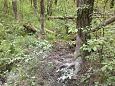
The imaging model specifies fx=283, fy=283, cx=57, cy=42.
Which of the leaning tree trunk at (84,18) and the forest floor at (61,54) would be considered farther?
the forest floor at (61,54)

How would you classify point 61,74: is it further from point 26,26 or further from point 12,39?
point 26,26

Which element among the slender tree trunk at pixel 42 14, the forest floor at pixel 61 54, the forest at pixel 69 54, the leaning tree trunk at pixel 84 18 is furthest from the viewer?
the slender tree trunk at pixel 42 14

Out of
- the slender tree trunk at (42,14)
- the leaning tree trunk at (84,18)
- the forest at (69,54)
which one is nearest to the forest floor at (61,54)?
the forest at (69,54)

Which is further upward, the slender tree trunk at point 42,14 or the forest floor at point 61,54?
the slender tree trunk at point 42,14

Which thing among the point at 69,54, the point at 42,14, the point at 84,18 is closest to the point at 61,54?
the point at 69,54

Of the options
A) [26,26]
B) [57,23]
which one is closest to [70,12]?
[57,23]

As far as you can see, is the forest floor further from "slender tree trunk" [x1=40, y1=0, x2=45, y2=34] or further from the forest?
"slender tree trunk" [x1=40, y1=0, x2=45, y2=34]

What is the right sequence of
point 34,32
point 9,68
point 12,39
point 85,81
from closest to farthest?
point 85,81 < point 9,68 < point 12,39 < point 34,32

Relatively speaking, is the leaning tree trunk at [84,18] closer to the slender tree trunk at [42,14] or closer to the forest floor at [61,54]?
the forest floor at [61,54]

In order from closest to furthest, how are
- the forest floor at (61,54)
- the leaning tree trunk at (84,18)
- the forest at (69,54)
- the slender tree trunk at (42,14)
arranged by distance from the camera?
1. the forest at (69,54)
2. the leaning tree trunk at (84,18)
3. the forest floor at (61,54)
4. the slender tree trunk at (42,14)

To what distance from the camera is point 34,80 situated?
22.8ft

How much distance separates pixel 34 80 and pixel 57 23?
20.1 ft

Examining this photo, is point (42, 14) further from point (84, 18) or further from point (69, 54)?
point (84, 18)

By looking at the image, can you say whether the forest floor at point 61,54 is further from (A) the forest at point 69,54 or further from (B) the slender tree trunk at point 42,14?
(B) the slender tree trunk at point 42,14
